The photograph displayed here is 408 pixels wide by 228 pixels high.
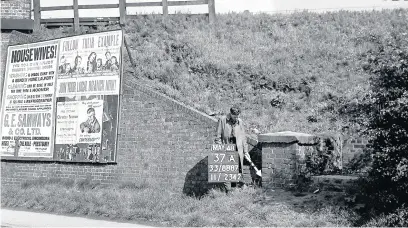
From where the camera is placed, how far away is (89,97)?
13.0 m

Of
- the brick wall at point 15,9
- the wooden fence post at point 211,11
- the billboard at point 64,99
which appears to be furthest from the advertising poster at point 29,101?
the wooden fence post at point 211,11

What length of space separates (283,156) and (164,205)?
8.48ft

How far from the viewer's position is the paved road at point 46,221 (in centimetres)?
866

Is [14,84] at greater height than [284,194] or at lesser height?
greater

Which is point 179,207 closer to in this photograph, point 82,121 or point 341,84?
point 82,121

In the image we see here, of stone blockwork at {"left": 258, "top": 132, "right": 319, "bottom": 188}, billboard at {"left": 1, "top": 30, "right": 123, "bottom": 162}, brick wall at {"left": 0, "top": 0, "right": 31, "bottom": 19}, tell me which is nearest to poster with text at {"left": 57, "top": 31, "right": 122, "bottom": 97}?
billboard at {"left": 1, "top": 30, "right": 123, "bottom": 162}

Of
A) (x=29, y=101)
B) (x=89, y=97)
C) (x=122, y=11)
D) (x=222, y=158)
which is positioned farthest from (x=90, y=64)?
(x=122, y=11)

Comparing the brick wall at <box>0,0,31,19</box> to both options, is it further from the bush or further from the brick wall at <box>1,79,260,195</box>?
the bush

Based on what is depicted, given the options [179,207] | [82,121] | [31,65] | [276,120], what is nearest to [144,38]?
[31,65]

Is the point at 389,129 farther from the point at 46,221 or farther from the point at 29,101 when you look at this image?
the point at 29,101

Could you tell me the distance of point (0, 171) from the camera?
14273 millimetres

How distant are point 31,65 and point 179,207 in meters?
7.72

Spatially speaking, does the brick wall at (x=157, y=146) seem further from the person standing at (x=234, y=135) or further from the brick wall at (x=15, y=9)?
the brick wall at (x=15, y=9)

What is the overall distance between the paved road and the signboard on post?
2019mm
